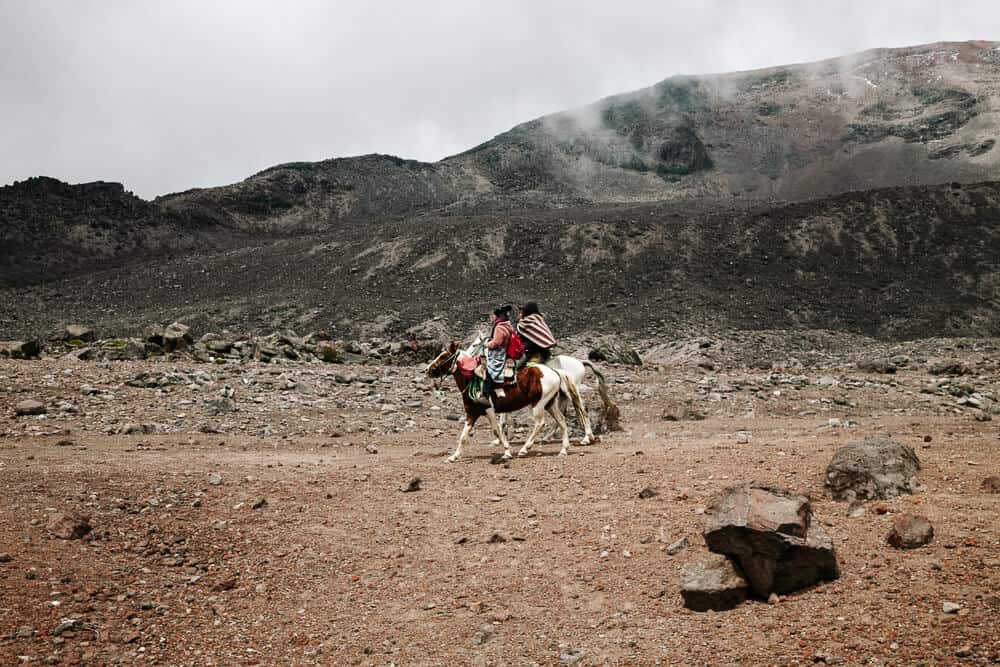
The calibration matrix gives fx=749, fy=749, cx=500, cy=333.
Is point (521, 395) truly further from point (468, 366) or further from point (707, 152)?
point (707, 152)

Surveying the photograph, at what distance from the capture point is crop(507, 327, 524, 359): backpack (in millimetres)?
12547

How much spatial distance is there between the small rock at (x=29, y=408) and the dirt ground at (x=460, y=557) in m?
1.84

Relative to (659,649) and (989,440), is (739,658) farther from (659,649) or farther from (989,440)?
(989,440)

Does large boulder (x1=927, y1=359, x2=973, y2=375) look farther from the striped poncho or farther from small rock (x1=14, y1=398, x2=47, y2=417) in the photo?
small rock (x1=14, y1=398, x2=47, y2=417)

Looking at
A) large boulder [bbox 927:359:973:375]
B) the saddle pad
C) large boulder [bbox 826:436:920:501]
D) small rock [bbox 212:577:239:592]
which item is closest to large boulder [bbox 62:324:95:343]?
the saddle pad

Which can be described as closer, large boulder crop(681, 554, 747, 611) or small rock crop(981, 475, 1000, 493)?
large boulder crop(681, 554, 747, 611)

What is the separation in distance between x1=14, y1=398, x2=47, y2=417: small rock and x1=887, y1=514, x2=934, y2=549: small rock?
15089 mm

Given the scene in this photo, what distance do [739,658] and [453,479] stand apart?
5574mm

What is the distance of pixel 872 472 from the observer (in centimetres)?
720

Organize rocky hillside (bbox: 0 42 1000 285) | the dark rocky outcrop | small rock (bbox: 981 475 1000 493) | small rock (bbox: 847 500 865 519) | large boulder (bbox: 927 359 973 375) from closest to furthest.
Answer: small rock (bbox: 847 500 865 519), small rock (bbox: 981 475 1000 493), large boulder (bbox: 927 359 973 375), the dark rocky outcrop, rocky hillside (bbox: 0 42 1000 285)

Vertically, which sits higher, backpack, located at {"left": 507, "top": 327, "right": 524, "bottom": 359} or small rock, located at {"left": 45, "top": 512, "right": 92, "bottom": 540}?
backpack, located at {"left": 507, "top": 327, "right": 524, "bottom": 359}

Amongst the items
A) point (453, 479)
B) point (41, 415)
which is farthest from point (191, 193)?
point (453, 479)

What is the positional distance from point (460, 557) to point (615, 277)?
132ft

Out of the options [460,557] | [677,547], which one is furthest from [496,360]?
[677,547]
